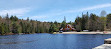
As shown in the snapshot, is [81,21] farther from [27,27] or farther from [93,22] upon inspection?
[27,27]

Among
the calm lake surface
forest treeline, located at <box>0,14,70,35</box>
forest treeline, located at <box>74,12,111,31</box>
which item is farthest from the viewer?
forest treeline, located at <box>0,14,70,35</box>

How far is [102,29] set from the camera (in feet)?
395

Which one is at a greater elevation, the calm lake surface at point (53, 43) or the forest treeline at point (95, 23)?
the forest treeline at point (95, 23)

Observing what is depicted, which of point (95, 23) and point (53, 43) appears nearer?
point (53, 43)

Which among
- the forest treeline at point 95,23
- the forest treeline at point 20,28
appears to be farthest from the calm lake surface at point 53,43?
the forest treeline at point 20,28

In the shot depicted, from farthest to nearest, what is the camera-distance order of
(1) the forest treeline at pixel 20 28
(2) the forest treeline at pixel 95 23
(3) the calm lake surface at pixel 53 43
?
1. (1) the forest treeline at pixel 20 28
2. (2) the forest treeline at pixel 95 23
3. (3) the calm lake surface at pixel 53 43

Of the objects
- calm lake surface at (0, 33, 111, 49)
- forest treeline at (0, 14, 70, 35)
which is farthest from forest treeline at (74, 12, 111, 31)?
calm lake surface at (0, 33, 111, 49)

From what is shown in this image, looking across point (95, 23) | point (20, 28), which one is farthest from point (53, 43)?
point (20, 28)

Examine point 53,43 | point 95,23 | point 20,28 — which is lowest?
point 53,43

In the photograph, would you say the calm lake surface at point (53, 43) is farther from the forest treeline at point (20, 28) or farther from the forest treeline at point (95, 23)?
the forest treeline at point (20, 28)

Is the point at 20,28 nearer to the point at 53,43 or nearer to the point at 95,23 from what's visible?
Result: the point at 95,23

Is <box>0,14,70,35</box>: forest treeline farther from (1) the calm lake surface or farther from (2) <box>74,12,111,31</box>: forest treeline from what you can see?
(1) the calm lake surface

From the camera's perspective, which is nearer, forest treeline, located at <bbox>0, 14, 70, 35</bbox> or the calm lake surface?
the calm lake surface

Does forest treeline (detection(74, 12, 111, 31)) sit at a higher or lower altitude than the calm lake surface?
higher
